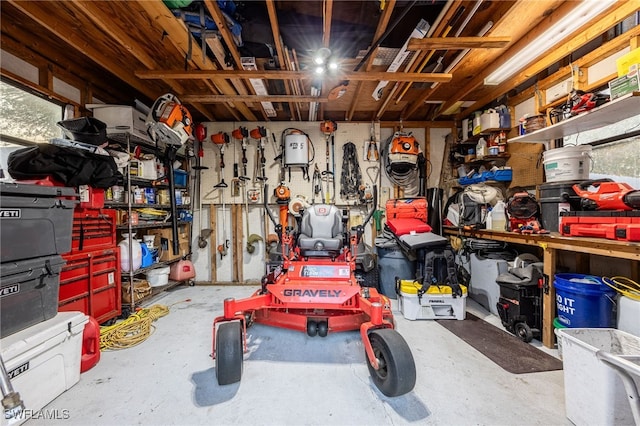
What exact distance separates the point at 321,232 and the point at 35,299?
7.91 ft

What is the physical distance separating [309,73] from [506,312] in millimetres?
3333

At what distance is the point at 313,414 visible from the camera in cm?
165

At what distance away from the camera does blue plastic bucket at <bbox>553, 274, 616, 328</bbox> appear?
2045 mm

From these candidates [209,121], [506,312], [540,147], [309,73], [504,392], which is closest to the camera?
[504,392]

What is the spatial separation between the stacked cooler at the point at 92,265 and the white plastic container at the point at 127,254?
0.69 feet

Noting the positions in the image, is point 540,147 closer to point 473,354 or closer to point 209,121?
point 473,354

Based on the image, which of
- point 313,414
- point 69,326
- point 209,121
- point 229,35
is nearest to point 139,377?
point 69,326

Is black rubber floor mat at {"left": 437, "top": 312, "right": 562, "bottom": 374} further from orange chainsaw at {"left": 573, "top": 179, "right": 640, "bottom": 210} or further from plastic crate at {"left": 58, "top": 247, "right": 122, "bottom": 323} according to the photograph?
plastic crate at {"left": 58, "top": 247, "right": 122, "bottom": 323}

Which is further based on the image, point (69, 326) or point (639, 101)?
point (639, 101)

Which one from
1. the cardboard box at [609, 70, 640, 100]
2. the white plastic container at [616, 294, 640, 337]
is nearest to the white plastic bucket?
the cardboard box at [609, 70, 640, 100]

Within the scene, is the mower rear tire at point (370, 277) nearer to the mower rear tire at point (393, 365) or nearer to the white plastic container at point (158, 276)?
the mower rear tire at point (393, 365)

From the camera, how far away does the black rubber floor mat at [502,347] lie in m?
2.14

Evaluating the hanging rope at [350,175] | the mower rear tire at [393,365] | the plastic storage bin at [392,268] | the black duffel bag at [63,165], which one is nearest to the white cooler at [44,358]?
the black duffel bag at [63,165]

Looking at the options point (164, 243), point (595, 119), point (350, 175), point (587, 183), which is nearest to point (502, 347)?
point (587, 183)
